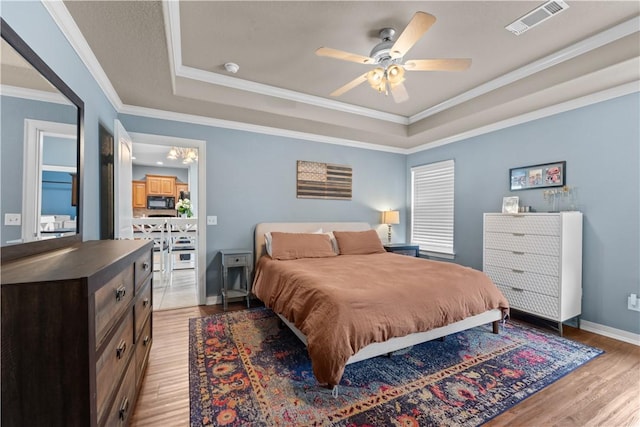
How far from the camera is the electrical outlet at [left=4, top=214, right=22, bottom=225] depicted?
3.80 ft

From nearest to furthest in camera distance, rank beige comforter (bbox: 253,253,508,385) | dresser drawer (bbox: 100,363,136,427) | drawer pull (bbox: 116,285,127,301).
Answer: dresser drawer (bbox: 100,363,136,427) < drawer pull (bbox: 116,285,127,301) < beige comforter (bbox: 253,253,508,385)

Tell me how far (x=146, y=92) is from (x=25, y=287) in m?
2.74

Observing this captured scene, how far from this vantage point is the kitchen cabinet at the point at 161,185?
789 cm

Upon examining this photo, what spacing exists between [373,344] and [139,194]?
26.7 ft

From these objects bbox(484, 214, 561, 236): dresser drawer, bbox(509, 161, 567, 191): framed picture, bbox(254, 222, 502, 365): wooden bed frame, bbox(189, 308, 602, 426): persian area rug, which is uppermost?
bbox(509, 161, 567, 191): framed picture

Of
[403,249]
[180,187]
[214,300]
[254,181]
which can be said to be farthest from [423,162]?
[180,187]

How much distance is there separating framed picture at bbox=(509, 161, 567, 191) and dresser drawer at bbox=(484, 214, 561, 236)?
0.54 meters

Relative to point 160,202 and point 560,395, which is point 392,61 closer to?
point 560,395

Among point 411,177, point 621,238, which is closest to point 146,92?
point 411,177

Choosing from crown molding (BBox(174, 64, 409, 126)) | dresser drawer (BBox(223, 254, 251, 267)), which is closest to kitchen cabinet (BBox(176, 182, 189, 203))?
dresser drawer (BBox(223, 254, 251, 267))

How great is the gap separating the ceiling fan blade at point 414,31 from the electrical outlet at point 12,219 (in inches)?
89.0

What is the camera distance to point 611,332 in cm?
274

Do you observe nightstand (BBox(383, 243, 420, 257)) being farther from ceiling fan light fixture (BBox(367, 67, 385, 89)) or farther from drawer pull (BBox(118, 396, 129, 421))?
drawer pull (BBox(118, 396, 129, 421))

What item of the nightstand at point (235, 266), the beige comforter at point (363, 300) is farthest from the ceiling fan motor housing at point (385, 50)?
the nightstand at point (235, 266)
